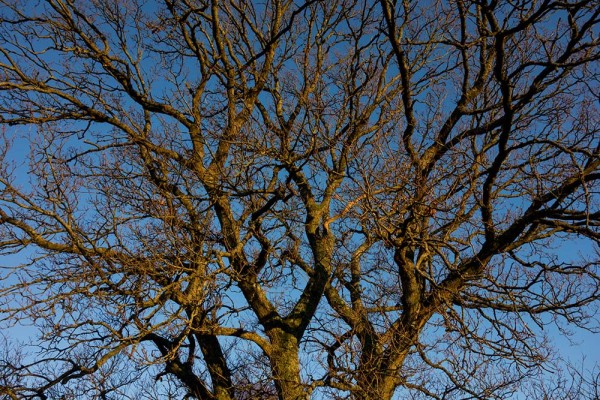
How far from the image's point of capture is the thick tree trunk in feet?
24.8

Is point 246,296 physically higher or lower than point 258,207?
lower

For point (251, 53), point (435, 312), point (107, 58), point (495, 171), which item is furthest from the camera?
point (251, 53)

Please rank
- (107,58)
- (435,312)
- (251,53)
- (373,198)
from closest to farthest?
(373,198)
(435,312)
(107,58)
(251,53)

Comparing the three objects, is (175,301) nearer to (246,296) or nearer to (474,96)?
(246,296)

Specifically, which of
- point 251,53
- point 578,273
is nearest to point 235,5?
point 251,53

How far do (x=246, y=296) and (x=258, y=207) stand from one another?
1.48 metres

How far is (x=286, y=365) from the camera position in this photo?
796 cm

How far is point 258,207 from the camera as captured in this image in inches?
366

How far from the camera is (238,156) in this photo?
25.7 feet

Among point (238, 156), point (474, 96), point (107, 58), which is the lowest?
point (238, 156)

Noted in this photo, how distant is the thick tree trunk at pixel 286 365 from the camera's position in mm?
7551

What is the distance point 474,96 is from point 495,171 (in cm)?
202

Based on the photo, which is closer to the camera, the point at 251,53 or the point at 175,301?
the point at 175,301

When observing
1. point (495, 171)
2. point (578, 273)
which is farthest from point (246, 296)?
point (578, 273)
